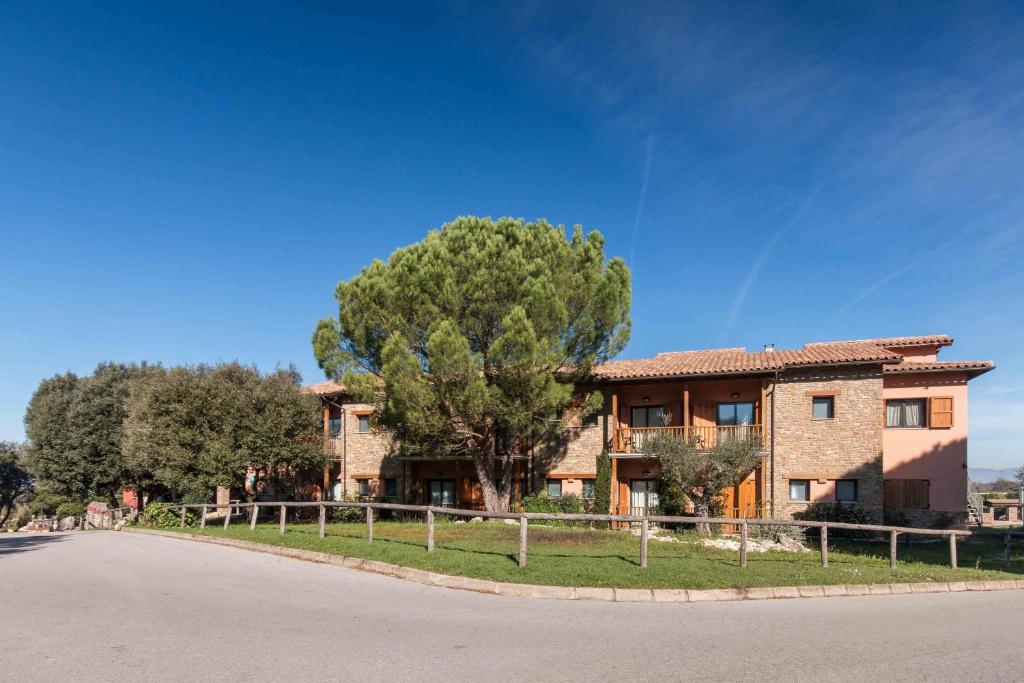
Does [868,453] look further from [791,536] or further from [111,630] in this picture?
[111,630]

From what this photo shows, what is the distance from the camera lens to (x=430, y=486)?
104 ft

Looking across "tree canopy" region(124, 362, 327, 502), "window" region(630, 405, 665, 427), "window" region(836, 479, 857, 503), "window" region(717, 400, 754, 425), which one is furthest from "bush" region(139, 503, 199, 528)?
"window" region(836, 479, 857, 503)

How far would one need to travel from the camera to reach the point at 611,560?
12.8 metres

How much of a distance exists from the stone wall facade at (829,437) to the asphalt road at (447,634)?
13343 mm

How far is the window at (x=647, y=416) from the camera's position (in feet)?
89.6

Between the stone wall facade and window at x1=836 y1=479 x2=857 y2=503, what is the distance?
14 cm

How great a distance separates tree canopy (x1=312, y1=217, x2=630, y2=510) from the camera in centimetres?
2189

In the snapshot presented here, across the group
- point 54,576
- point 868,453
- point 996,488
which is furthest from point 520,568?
point 996,488

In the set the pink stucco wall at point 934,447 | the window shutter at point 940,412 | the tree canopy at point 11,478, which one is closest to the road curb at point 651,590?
the pink stucco wall at point 934,447

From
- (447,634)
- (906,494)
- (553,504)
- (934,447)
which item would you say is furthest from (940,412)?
(447,634)

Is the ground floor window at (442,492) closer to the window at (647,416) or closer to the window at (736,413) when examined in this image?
the window at (647,416)

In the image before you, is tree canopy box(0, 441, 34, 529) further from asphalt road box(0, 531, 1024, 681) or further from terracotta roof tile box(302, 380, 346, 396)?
asphalt road box(0, 531, 1024, 681)

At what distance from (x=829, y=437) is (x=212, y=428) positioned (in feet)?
74.9

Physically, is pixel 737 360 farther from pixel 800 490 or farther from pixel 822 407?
pixel 800 490
